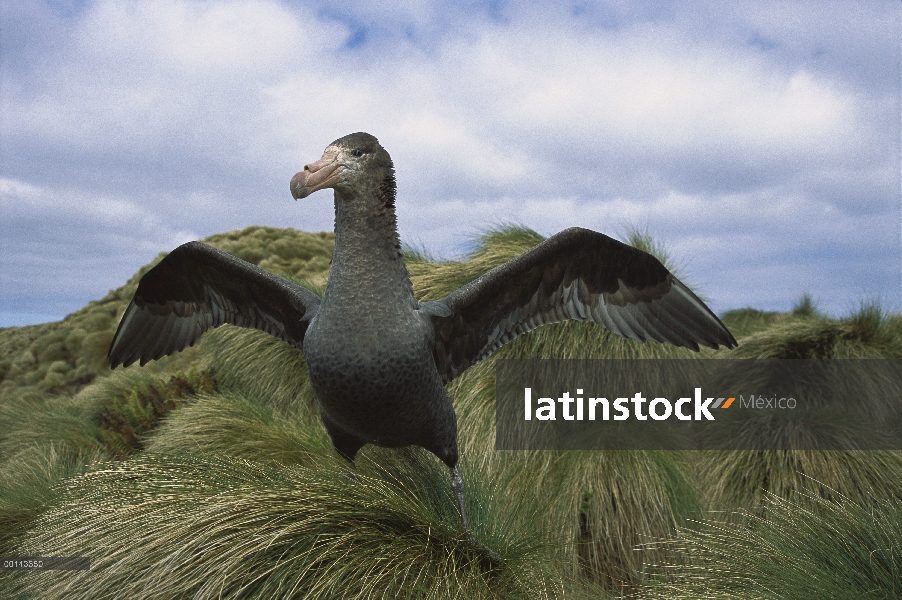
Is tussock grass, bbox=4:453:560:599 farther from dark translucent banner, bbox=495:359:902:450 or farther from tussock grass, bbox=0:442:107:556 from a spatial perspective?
dark translucent banner, bbox=495:359:902:450

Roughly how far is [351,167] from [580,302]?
184cm

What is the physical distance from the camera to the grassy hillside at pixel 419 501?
116 inches

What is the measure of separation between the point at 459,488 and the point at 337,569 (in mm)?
1049

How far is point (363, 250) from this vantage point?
287cm

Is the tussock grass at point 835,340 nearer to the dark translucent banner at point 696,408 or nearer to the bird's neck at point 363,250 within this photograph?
the dark translucent banner at point 696,408

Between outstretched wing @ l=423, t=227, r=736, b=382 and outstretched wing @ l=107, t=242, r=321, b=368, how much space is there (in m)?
0.98

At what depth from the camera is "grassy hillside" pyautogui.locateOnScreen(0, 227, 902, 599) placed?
2945mm

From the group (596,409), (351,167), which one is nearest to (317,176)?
(351,167)

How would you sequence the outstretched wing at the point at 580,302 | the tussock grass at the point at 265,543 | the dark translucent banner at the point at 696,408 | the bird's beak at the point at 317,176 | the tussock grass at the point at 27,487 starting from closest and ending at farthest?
the bird's beak at the point at 317,176, the tussock grass at the point at 265,543, the outstretched wing at the point at 580,302, the tussock grass at the point at 27,487, the dark translucent banner at the point at 696,408

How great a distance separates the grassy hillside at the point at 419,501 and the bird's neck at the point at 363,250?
3.33 ft

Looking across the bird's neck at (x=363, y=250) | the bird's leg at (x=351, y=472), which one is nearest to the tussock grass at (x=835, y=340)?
the bird's leg at (x=351, y=472)

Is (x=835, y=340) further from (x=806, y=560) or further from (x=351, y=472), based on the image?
(x=351, y=472)

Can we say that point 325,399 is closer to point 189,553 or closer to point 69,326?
point 189,553

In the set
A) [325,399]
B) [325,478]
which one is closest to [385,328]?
[325,399]
